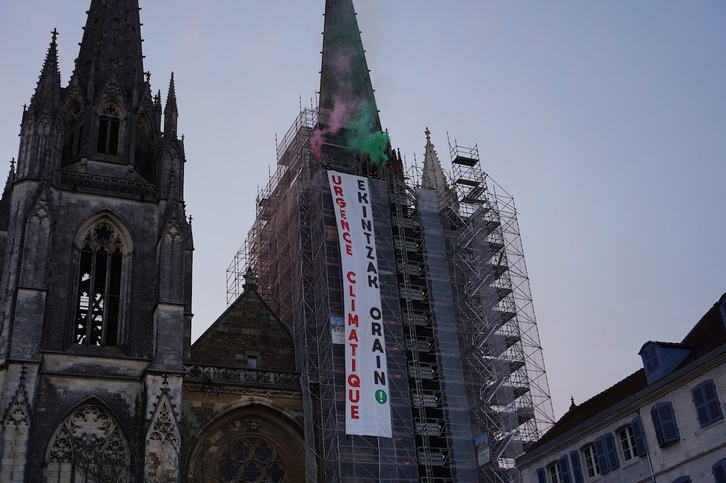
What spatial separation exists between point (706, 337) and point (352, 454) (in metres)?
11.2

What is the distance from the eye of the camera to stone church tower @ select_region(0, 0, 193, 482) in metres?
25.8

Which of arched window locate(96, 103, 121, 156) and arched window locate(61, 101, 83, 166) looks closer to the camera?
arched window locate(61, 101, 83, 166)

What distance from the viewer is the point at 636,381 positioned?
2395 centimetres

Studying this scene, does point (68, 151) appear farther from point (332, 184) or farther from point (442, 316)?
point (442, 316)

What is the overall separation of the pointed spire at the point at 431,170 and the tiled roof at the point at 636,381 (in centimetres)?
1550

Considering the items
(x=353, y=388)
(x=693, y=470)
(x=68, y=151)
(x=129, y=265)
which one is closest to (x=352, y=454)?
(x=353, y=388)

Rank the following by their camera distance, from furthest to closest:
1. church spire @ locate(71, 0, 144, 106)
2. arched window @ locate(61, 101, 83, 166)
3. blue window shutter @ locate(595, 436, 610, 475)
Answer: church spire @ locate(71, 0, 144, 106), arched window @ locate(61, 101, 83, 166), blue window shutter @ locate(595, 436, 610, 475)

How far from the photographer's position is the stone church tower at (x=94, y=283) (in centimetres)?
2580

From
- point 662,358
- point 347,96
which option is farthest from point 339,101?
point 662,358

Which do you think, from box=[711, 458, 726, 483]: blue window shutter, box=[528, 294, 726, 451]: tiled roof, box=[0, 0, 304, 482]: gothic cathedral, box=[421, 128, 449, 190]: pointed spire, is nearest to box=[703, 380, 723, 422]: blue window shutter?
box=[528, 294, 726, 451]: tiled roof

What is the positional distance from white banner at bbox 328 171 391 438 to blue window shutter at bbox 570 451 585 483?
6.69 m

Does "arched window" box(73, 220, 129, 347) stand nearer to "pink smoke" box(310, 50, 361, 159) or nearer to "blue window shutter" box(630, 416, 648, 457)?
"pink smoke" box(310, 50, 361, 159)

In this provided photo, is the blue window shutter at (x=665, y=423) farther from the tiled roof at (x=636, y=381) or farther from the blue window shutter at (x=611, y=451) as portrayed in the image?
the blue window shutter at (x=611, y=451)

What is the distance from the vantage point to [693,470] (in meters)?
20.5
